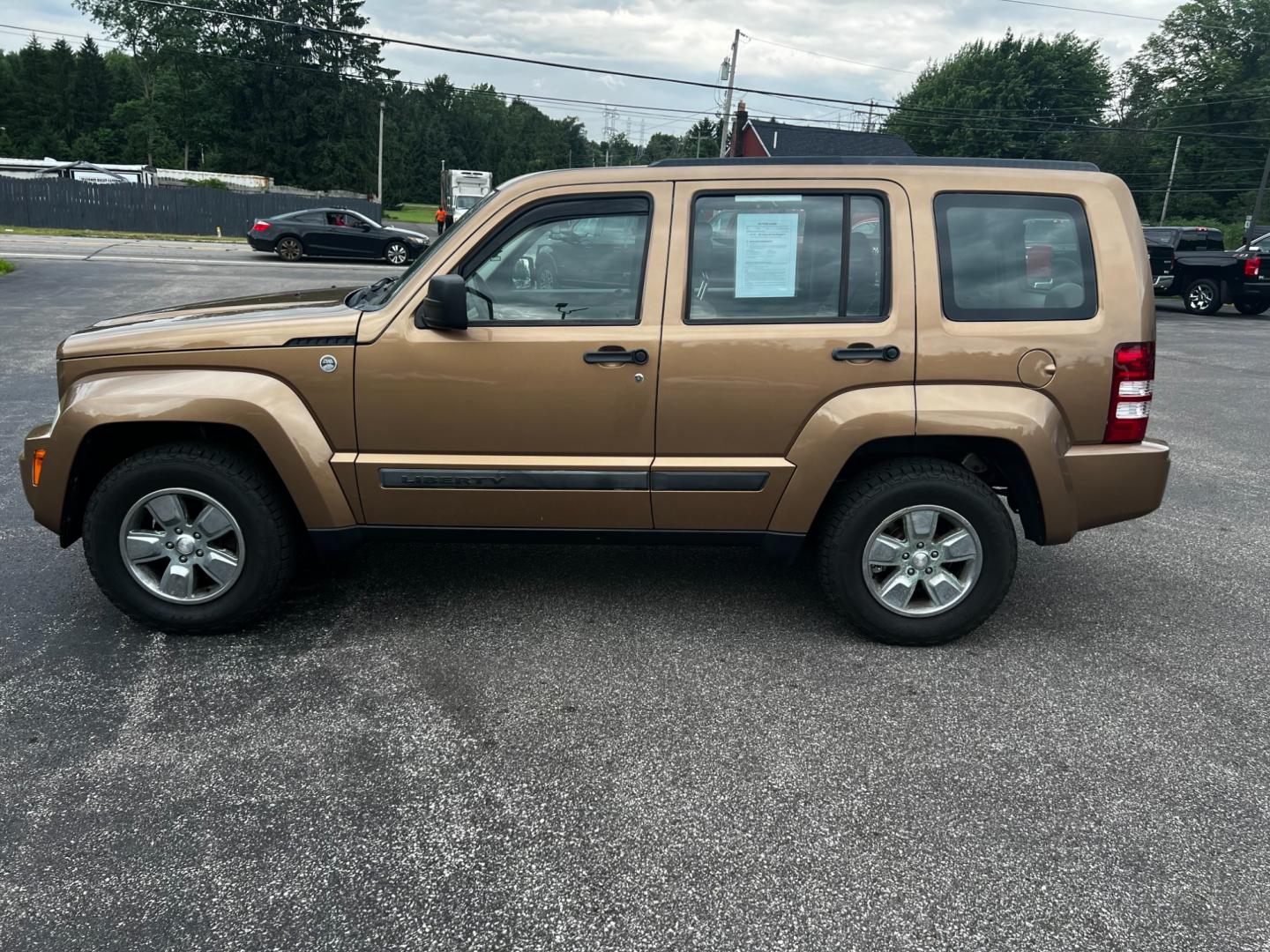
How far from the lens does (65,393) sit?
151 inches

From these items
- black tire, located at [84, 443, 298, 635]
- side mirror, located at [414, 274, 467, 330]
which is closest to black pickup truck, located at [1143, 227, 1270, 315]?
side mirror, located at [414, 274, 467, 330]

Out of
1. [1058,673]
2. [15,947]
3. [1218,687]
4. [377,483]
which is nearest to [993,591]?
[1058,673]

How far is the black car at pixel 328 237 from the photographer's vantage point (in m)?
24.5

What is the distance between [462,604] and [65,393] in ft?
6.12

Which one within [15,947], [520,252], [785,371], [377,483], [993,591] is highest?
[520,252]

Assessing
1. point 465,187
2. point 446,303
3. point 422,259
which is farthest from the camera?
point 465,187

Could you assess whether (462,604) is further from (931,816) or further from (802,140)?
(802,140)

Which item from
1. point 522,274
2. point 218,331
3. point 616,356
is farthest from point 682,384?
point 218,331

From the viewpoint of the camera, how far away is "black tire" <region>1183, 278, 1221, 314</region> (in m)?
19.4

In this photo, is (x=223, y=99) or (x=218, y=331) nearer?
(x=218, y=331)

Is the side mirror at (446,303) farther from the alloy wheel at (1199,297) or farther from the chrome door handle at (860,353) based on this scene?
the alloy wheel at (1199,297)

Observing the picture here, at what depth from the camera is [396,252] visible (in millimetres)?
25422

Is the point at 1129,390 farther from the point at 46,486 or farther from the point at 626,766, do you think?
the point at 46,486

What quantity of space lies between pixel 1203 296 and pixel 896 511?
1965cm
